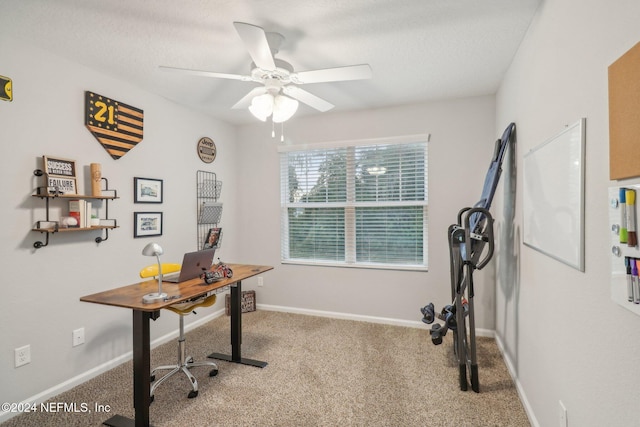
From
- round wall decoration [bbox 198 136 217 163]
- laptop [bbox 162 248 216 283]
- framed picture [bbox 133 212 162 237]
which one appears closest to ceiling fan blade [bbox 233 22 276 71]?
laptop [bbox 162 248 216 283]

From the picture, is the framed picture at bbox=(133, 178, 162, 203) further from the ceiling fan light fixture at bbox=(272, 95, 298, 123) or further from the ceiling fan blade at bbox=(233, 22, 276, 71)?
the ceiling fan blade at bbox=(233, 22, 276, 71)

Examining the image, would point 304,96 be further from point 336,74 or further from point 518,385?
point 518,385

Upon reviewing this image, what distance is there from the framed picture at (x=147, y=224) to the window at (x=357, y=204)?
152 cm

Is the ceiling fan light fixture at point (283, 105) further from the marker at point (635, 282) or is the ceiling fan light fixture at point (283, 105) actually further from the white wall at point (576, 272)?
the marker at point (635, 282)

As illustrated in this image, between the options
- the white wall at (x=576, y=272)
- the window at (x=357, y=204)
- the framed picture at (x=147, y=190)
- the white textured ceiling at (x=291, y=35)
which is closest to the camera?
the white wall at (x=576, y=272)

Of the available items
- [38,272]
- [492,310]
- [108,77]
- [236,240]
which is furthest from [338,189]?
[38,272]

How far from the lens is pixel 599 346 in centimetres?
117

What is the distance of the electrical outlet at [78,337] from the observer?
97.0 inches

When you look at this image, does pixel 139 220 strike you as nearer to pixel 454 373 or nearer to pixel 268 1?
pixel 268 1

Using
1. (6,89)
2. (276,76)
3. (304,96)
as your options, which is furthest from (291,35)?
(6,89)

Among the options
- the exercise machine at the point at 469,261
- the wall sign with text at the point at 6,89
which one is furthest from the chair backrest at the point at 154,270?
the exercise machine at the point at 469,261

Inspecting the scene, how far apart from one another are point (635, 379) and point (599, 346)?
23cm

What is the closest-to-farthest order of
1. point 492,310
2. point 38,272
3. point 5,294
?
1. point 5,294
2. point 38,272
3. point 492,310

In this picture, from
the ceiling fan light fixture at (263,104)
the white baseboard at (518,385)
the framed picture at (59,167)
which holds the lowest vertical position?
the white baseboard at (518,385)
